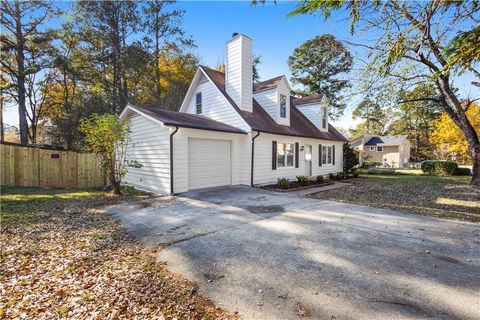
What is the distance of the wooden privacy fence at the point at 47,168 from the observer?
9555mm

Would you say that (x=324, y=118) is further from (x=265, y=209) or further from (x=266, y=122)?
(x=265, y=209)

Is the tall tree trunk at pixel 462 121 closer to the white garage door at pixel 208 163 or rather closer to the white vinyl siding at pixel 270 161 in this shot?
the white vinyl siding at pixel 270 161

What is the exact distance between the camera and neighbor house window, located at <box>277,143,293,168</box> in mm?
11860

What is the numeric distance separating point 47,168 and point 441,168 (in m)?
26.7

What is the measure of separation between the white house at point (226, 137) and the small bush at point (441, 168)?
11.3 m

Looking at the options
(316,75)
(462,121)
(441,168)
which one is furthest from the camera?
(316,75)

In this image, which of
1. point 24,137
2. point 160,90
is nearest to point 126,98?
point 160,90

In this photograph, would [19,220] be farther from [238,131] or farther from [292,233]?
[238,131]

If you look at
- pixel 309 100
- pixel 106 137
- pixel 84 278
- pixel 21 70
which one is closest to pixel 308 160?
pixel 309 100

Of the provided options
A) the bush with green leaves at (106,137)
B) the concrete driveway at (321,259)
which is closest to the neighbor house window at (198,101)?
the bush with green leaves at (106,137)

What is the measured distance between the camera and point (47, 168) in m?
10.3

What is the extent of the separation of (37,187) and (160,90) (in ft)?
38.3

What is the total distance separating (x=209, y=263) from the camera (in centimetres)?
331

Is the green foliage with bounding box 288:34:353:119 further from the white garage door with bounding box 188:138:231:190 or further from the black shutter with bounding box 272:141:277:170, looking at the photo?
A: the white garage door with bounding box 188:138:231:190
